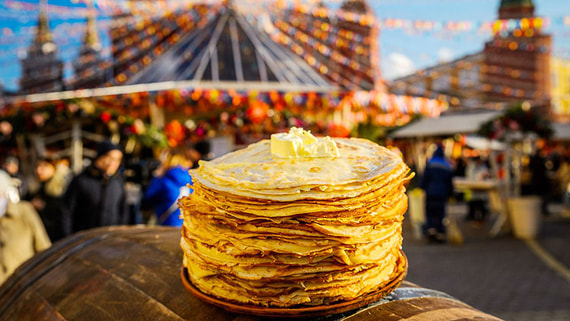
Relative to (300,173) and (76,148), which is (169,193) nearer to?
(300,173)

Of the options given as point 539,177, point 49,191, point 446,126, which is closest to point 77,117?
point 49,191

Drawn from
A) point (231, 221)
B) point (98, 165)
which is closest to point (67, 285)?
point (231, 221)

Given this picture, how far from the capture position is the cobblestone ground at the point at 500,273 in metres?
4.54

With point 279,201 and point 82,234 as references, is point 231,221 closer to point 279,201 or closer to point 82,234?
point 279,201

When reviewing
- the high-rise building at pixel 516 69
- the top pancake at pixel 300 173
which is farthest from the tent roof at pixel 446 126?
the high-rise building at pixel 516 69

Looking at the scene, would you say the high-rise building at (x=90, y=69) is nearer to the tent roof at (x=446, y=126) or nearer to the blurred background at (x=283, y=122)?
the blurred background at (x=283, y=122)

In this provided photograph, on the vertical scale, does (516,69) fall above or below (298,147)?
below

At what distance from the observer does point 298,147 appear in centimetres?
128

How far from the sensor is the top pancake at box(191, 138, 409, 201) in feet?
3.65

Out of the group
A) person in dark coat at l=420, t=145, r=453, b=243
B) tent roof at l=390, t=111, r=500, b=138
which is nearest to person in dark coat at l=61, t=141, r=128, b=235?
person in dark coat at l=420, t=145, r=453, b=243

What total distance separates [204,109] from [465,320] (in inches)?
425

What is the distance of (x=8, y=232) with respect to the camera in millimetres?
3215

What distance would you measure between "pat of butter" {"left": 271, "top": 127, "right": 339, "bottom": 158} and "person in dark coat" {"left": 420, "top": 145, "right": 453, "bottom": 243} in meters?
6.71

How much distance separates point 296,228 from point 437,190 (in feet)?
22.9
